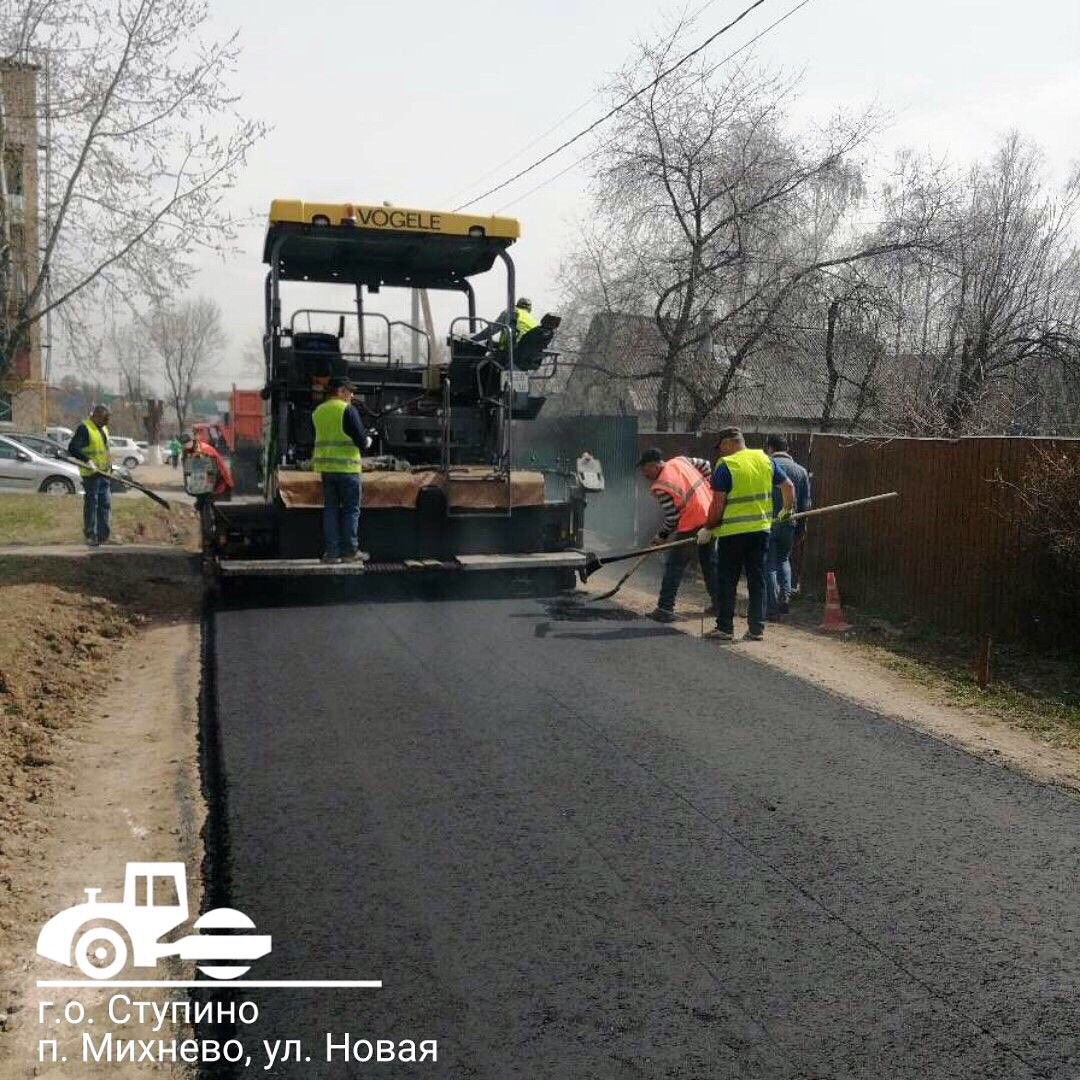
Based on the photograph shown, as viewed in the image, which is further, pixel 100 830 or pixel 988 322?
pixel 988 322

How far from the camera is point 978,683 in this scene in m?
7.62

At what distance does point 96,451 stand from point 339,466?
5.44m

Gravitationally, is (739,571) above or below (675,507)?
below

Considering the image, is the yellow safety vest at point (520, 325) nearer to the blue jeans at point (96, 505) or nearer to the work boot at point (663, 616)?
the work boot at point (663, 616)

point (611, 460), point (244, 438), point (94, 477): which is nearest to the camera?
point (244, 438)

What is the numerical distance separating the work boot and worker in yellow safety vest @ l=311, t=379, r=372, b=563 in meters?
2.44

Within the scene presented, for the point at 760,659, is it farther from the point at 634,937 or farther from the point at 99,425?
the point at 99,425

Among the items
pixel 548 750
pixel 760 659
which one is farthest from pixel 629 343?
pixel 548 750

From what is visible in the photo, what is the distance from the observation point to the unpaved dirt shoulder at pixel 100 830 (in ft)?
10.9

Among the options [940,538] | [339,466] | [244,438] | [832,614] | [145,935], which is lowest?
[145,935]

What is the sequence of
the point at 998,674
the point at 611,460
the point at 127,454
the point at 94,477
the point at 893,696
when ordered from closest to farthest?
the point at 893,696 < the point at 998,674 < the point at 94,477 < the point at 611,460 < the point at 127,454

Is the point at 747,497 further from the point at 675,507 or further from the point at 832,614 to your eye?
the point at 832,614

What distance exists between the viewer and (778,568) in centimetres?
1039

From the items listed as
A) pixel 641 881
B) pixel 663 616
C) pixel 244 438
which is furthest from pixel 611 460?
pixel 641 881
